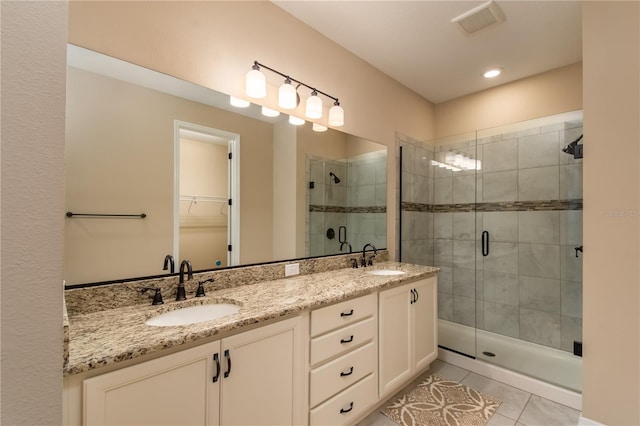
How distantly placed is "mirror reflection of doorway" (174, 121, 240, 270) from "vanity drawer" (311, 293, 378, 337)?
62 centimetres

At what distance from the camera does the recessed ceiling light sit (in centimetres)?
273

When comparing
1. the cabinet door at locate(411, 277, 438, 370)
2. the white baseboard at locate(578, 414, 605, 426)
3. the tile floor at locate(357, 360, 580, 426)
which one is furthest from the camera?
the cabinet door at locate(411, 277, 438, 370)

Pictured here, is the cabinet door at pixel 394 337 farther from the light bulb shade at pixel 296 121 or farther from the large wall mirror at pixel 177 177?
the light bulb shade at pixel 296 121

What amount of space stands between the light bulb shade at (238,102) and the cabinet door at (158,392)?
1.34m

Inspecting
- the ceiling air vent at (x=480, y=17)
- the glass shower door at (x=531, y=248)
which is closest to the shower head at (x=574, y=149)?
the glass shower door at (x=531, y=248)

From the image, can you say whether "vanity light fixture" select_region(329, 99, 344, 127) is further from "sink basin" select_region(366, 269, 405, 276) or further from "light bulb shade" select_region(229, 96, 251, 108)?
"sink basin" select_region(366, 269, 405, 276)

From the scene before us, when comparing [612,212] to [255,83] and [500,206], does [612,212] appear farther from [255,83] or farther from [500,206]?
[255,83]

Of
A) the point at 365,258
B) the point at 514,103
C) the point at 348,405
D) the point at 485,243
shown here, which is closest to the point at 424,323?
the point at 365,258

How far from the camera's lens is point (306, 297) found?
60.1 inches

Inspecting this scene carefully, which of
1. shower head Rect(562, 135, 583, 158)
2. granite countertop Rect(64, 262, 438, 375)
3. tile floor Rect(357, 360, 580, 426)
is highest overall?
shower head Rect(562, 135, 583, 158)

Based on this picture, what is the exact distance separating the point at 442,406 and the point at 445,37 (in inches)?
109

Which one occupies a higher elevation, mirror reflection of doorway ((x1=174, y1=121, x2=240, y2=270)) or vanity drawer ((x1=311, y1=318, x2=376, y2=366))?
mirror reflection of doorway ((x1=174, y1=121, x2=240, y2=270))

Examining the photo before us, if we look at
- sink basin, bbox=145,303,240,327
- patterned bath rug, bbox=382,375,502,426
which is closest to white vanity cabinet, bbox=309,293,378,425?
patterned bath rug, bbox=382,375,502,426

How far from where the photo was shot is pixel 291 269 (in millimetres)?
2029
